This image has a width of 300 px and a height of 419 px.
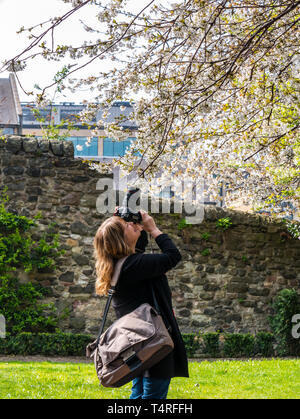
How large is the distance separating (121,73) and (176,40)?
1.62 ft

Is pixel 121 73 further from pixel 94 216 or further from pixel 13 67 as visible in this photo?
pixel 94 216

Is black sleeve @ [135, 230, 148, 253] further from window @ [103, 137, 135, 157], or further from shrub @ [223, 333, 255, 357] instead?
window @ [103, 137, 135, 157]

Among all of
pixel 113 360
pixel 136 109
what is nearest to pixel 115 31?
pixel 136 109

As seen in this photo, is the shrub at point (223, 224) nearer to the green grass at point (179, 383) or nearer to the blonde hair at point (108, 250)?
the green grass at point (179, 383)

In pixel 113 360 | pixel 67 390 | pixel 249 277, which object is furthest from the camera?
pixel 249 277

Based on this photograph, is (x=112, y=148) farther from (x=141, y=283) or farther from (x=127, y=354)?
(x=127, y=354)

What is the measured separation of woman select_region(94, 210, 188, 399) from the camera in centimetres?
291

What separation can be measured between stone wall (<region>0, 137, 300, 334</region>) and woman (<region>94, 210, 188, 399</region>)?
5246 millimetres

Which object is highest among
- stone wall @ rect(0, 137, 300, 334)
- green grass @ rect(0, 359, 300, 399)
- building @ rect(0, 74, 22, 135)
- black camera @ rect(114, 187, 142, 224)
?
building @ rect(0, 74, 22, 135)

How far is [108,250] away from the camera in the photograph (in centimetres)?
310

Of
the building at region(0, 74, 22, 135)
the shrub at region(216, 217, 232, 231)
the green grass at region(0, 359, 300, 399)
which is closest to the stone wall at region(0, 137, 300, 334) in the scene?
the shrub at region(216, 217, 232, 231)

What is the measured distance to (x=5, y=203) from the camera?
819 centimetres

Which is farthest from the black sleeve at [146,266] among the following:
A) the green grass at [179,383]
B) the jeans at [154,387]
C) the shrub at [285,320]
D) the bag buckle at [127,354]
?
the shrub at [285,320]

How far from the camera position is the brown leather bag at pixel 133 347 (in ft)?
9.24
